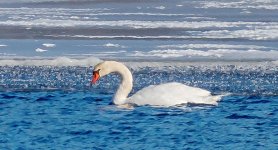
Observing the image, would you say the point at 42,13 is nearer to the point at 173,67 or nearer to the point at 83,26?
the point at 83,26

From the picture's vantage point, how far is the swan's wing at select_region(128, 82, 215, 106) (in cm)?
1149

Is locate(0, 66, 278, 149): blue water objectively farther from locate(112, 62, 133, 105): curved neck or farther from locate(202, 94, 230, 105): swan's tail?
locate(112, 62, 133, 105): curved neck

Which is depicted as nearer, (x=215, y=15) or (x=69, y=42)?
(x=69, y=42)

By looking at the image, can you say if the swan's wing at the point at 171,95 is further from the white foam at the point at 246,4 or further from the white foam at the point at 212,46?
the white foam at the point at 246,4

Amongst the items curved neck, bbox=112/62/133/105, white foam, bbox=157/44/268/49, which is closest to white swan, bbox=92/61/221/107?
curved neck, bbox=112/62/133/105

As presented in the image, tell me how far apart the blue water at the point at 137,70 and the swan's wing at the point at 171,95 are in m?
0.12

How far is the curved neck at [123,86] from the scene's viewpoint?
1192 centimetres

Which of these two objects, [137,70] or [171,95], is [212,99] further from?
[137,70]

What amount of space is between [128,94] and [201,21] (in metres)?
7.94

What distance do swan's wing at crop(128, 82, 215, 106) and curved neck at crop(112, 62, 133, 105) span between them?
32cm

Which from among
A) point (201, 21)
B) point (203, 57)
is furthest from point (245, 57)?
point (201, 21)

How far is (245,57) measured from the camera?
50.3 ft

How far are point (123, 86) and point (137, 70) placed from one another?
2.33 meters

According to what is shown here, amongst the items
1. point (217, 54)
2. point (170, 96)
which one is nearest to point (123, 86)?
point (170, 96)
